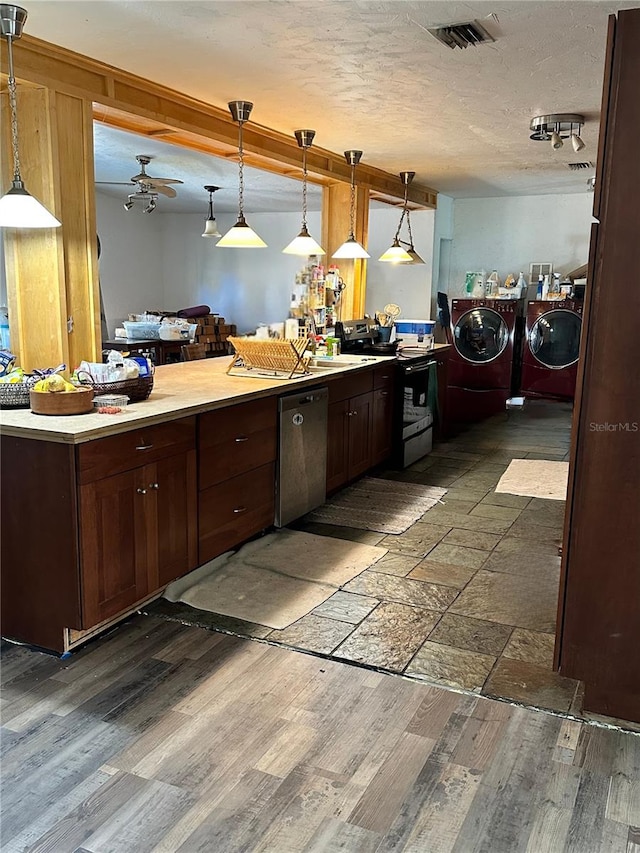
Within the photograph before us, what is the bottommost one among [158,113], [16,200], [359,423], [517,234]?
[359,423]

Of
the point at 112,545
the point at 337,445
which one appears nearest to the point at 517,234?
the point at 337,445

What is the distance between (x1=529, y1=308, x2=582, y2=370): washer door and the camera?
729 cm

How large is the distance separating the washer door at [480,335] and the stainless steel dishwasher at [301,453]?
13.3 feet

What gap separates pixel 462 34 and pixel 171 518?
7.24 ft

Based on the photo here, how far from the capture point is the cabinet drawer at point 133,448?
2.37m

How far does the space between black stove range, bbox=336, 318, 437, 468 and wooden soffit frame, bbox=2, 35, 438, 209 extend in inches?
47.0

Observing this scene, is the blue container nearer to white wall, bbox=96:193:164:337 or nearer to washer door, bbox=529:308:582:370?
washer door, bbox=529:308:582:370

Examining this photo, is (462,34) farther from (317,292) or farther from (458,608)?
(317,292)

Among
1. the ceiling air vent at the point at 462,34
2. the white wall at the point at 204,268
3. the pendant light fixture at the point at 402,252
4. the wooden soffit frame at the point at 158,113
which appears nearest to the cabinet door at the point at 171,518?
the wooden soffit frame at the point at 158,113

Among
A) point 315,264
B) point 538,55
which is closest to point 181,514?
point 538,55

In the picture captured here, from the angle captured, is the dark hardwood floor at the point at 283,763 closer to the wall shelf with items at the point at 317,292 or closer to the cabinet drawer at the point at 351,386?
the cabinet drawer at the point at 351,386

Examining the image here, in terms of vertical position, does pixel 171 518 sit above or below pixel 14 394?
below

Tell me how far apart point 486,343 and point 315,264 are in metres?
2.75

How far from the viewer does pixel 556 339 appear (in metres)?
7.41
